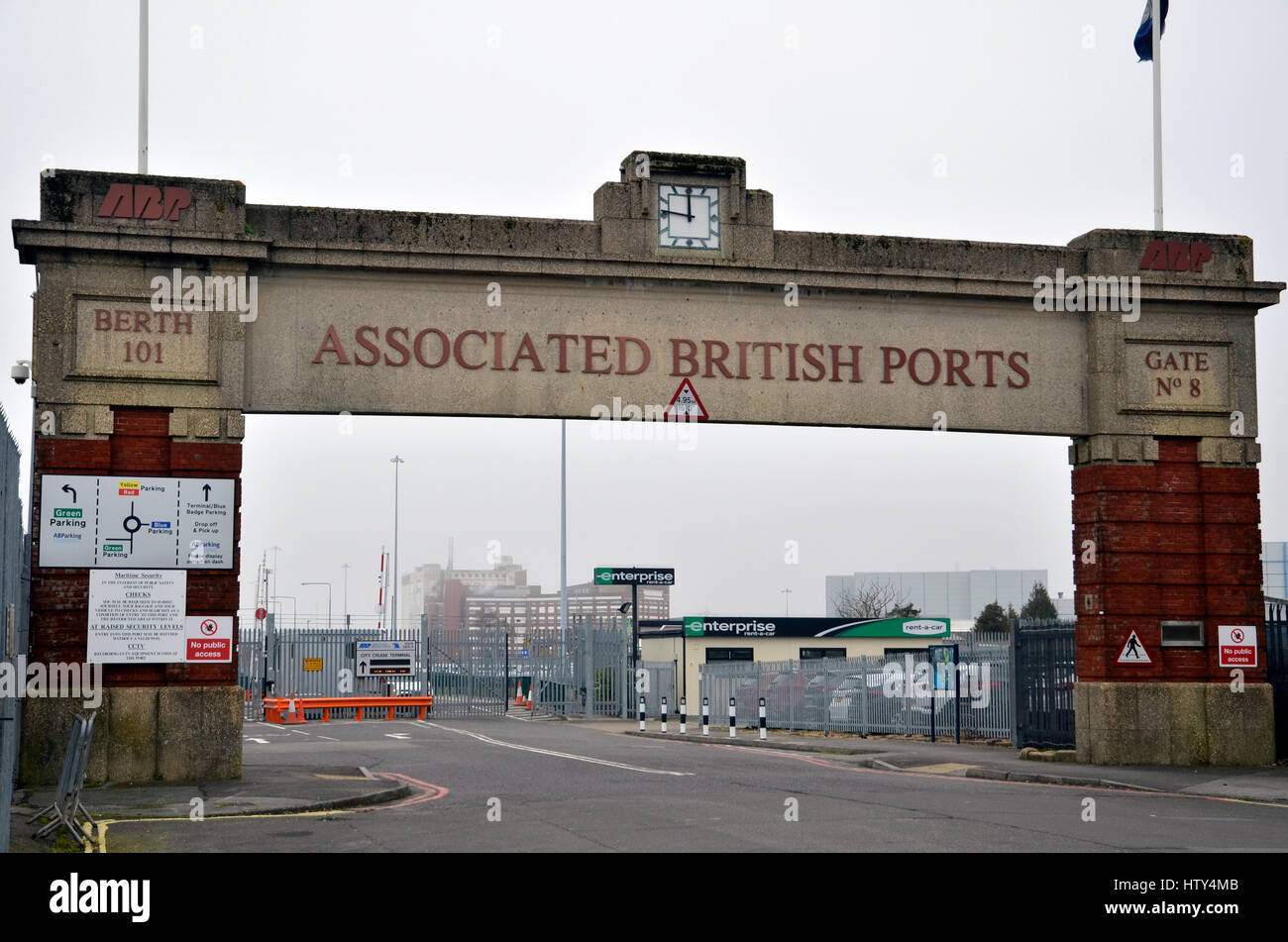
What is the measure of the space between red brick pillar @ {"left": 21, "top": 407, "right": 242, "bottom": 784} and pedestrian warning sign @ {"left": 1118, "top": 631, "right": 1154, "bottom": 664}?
13.0 meters

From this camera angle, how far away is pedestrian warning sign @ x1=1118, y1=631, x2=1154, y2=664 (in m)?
21.3

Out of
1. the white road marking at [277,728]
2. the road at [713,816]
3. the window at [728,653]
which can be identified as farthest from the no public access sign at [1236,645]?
the window at [728,653]

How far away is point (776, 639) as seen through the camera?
58.3 metres

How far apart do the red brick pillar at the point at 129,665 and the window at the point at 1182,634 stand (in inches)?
545

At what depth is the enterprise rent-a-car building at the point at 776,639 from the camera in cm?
5653

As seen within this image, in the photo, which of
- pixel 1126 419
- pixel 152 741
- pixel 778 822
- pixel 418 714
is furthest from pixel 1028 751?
pixel 418 714

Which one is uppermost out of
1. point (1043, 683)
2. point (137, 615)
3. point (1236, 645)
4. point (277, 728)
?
point (137, 615)

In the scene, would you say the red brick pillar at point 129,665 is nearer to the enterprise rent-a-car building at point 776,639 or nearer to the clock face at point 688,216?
the clock face at point 688,216

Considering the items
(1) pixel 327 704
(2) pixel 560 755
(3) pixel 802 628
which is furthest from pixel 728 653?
(2) pixel 560 755

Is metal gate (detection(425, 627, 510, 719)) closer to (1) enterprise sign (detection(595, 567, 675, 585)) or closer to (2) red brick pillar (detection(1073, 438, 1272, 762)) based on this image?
(1) enterprise sign (detection(595, 567, 675, 585))

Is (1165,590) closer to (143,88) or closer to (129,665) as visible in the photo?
(129,665)

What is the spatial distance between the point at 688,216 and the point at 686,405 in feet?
9.36

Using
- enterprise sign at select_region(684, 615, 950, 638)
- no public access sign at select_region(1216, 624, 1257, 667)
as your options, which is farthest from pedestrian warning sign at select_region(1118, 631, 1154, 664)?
enterprise sign at select_region(684, 615, 950, 638)

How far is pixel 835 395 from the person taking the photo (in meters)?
21.2
